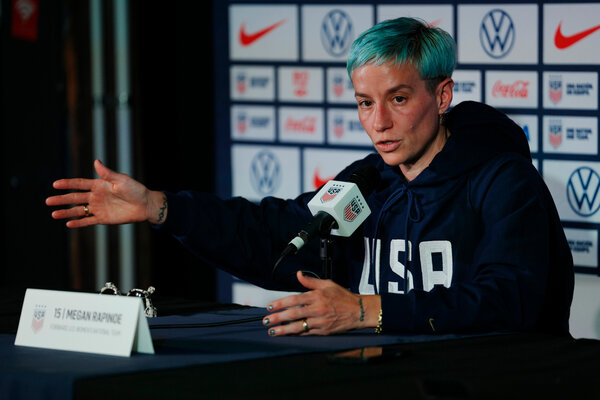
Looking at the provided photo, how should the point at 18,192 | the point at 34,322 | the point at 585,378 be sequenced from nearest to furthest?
the point at 585,378, the point at 34,322, the point at 18,192

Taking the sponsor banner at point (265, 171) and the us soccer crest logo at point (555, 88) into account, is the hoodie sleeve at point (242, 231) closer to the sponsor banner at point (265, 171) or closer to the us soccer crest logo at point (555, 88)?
the us soccer crest logo at point (555, 88)

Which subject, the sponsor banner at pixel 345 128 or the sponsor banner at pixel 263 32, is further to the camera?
the sponsor banner at pixel 263 32

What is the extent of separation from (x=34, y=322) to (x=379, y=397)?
725 millimetres

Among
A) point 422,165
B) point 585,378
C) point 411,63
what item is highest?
point 411,63

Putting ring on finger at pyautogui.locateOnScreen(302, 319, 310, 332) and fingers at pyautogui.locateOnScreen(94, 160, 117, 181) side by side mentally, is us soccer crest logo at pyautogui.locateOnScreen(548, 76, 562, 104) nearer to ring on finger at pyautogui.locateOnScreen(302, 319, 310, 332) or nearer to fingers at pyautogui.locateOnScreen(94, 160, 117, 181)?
fingers at pyautogui.locateOnScreen(94, 160, 117, 181)

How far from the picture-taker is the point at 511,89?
11.7 ft

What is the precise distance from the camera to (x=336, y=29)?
4.00 meters

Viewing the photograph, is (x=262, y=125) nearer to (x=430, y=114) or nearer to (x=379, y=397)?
(x=430, y=114)

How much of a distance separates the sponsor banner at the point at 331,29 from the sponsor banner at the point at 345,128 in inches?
7.6

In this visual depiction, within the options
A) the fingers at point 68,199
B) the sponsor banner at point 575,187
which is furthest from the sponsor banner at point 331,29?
the fingers at point 68,199

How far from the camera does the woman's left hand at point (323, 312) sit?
197cm

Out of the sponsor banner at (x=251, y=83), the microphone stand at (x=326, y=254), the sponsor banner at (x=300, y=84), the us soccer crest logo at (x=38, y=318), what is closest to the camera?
the us soccer crest logo at (x=38, y=318)

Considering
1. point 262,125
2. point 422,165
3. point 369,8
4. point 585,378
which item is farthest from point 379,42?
point 262,125

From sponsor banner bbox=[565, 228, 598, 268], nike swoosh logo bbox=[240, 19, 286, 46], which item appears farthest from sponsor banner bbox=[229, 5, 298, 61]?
sponsor banner bbox=[565, 228, 598, 268]
